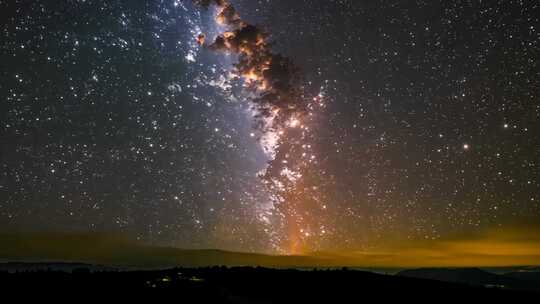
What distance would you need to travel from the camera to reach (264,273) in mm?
28625

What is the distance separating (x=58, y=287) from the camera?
61.6ft

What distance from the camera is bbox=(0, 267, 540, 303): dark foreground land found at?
60.2 feet

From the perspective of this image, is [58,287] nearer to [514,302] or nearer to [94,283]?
[94,283]

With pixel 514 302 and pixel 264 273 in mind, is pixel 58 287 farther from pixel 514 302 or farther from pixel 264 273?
pixel 514 302

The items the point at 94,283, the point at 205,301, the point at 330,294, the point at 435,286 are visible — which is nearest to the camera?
the point at 205,301

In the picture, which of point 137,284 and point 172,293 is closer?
point 172,293

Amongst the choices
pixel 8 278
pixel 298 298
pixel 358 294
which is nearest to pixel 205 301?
pixel 298 298

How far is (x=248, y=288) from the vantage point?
23.4 m

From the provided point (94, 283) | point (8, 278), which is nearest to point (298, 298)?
point (94, 283)

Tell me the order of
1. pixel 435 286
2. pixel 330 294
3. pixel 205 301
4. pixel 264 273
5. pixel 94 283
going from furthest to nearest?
1. pixel 264 273
2. pixel 435 286
3. pixel 330 294
4. pixel 94 283
5. pixel 205 301

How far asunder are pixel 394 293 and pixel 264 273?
919 centimetres

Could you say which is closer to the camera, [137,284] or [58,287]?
[58,287]

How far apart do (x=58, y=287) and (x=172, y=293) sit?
17.0 feet

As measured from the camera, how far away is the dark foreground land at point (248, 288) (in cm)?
1836
